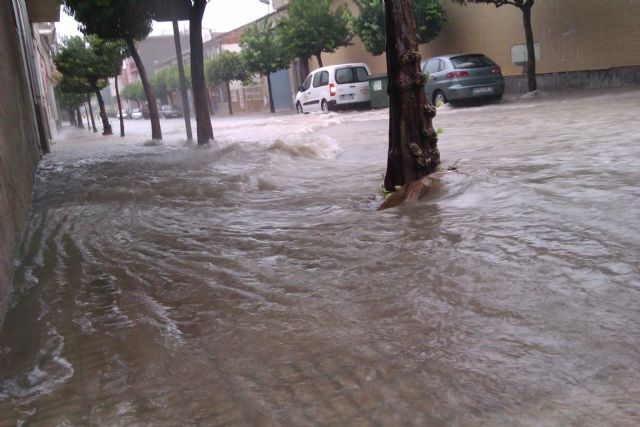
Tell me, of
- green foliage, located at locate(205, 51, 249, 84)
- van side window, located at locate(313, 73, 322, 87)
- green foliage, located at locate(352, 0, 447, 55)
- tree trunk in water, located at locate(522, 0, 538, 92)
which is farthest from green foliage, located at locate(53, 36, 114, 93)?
→ green foliage, located at locate(205, 51, 249, 84)

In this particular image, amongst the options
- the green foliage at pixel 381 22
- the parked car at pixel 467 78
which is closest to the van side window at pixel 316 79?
the green foliage at pixel 381 22

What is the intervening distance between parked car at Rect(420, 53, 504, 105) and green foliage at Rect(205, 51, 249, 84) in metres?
22.9

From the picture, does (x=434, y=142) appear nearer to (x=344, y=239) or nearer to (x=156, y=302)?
(x=344, y=239)

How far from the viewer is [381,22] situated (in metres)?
22.4

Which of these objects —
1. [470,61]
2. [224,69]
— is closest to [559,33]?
[470,61]

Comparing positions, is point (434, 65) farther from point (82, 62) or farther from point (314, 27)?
point (82, 62)

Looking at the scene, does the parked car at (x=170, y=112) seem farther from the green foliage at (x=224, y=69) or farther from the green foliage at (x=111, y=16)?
the green foliage at (x=111, y=16)

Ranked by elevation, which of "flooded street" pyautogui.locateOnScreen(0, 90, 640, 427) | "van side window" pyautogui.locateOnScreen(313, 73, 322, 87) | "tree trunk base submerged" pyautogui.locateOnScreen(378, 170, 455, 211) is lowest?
"flooded street" pyautogui.locateOnScreen(0, 90, 640, 427)

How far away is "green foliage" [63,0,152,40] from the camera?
1351cm

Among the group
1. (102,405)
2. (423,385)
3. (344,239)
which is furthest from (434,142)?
(102,405)

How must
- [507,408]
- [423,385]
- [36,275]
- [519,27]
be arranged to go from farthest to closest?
1. [519,27]
2. [36,275]
3. [423,385]
4. [507,408]

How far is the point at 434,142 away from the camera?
18.5ft

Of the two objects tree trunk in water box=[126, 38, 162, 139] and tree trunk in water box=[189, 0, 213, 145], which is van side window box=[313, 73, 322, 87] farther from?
tree trunk in water box=[189, 0, 213, 145]

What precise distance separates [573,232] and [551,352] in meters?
1.60
